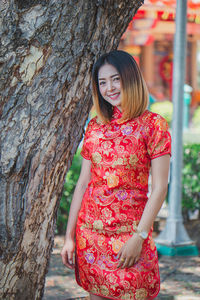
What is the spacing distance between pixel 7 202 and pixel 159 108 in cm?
1055

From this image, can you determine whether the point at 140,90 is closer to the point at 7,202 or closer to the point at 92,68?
the point at 92,68

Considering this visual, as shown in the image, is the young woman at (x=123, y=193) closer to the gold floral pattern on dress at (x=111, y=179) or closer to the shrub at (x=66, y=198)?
the gold floral pattern on dress at (x=111, y=179)

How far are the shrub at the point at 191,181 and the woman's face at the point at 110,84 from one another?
3.65 m


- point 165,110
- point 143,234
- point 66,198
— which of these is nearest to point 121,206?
point 143,234

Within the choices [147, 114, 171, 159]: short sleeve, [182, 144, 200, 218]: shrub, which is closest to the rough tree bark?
[147, 114, 171, 159]: short sleeve

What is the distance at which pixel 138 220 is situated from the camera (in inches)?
88.6

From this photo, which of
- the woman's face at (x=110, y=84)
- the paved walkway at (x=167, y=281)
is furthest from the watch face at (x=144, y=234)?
the paved walkway at (x=167, y=281)

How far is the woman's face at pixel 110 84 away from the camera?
2312mm

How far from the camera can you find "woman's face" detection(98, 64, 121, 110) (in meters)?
2.31

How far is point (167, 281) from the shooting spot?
13.7ft

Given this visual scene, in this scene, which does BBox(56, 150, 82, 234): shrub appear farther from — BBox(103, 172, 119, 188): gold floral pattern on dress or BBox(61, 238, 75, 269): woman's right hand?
BBox(103, 172, 119, 188): gold floral pattern on dress

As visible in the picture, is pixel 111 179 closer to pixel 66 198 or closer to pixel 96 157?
pixel 96 157

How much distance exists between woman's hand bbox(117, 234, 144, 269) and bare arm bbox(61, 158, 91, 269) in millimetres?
310

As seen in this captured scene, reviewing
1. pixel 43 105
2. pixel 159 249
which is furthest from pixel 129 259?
pixel 159 249
